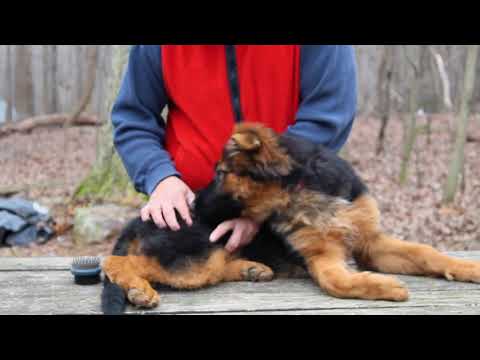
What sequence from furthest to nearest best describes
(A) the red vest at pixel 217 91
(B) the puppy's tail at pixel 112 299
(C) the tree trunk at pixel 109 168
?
(C) the tree trunk at pixel 109 168
(A) the red vest at pixel 217 91
(B) the puppy's tail at pixel 112 299

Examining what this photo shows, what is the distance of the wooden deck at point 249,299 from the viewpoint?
2783 millimetres

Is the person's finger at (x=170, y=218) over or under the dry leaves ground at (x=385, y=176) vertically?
over

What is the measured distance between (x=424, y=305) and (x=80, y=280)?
1928 mm

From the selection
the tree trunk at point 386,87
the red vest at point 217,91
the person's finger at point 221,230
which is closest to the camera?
the person's finger at point 221,230

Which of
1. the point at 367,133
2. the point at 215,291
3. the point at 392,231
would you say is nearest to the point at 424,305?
the point at 215,291

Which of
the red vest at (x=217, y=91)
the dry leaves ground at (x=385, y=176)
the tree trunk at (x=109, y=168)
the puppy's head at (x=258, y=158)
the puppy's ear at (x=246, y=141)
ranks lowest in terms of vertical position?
the dry leaves ground at (x=385, y=176)

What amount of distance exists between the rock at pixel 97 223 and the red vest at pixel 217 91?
448 cm

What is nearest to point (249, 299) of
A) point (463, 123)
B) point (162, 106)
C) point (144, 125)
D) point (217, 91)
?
point (217, 91)

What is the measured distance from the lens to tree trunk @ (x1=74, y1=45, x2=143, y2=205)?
9.34 m

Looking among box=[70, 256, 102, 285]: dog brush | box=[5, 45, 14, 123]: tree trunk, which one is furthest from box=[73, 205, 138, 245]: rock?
box=[5, 45, 14, 123]: tree trunk

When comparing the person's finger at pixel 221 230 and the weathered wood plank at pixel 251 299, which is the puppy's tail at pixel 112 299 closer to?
the weathered wood plank at pixel 251 299

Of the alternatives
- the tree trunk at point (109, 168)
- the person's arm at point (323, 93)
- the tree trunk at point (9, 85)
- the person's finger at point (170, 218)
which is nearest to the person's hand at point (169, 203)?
the person's finger at point (170, 218)

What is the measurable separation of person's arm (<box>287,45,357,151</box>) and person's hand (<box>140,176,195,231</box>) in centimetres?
75
